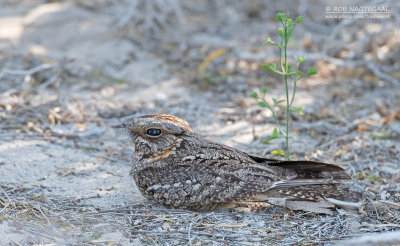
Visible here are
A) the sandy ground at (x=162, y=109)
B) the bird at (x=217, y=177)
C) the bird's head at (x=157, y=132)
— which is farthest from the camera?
the bird's head at (x=157, y=132)

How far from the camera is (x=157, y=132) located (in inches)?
144

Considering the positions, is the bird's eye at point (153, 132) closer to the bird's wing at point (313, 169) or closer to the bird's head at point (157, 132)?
the bird's head at point (157, 132)

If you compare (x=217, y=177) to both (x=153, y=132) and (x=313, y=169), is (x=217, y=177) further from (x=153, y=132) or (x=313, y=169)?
(x=313, y=169)

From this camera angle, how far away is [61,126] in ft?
16.5

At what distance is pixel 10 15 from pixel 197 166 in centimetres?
566

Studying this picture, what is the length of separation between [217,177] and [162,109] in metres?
2.47

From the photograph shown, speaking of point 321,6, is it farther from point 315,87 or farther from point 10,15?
point 10,15

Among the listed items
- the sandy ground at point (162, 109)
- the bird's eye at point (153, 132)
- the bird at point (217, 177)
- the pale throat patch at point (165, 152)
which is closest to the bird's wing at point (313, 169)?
the bird at point (217, 177)

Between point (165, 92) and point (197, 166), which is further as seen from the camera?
point (165, 92)

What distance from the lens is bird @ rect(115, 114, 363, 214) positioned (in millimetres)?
3500

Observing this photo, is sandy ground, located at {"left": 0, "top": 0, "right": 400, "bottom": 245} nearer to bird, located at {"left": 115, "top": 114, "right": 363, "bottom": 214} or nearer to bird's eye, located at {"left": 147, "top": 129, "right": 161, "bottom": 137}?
bird, located at {"left": 115, "top": 114, "right": 363, "bottom": 214}

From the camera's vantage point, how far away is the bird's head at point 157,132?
11.9ft

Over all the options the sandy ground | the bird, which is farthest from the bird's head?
the sandy ground

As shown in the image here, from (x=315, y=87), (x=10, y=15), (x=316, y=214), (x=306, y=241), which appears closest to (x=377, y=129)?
(x=315, y=87)
